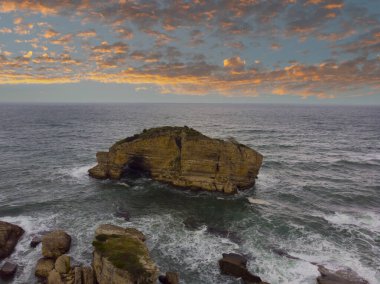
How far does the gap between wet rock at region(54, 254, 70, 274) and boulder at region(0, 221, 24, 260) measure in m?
7.03

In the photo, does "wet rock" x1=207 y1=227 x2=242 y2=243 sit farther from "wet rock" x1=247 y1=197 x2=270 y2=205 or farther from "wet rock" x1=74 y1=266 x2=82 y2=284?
"wet rock" x1=74 y1=266 x2=82 y2=284

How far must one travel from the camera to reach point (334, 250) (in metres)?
30.9

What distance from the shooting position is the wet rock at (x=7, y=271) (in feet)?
85.1

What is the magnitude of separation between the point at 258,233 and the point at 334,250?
320 inches

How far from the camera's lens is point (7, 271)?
1030 inches

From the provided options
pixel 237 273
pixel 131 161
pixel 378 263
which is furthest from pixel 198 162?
pixel 378 263

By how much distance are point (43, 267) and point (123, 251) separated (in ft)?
28.1

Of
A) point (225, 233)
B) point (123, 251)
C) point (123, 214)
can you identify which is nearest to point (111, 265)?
point (123, 251)

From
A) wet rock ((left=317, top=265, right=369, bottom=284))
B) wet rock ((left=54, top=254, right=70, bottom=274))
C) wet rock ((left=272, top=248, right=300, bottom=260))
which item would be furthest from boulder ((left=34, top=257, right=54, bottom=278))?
wet rock ((left=317, top=265, right=369, bottom=284))

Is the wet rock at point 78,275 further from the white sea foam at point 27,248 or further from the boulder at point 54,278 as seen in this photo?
the white sea foam at point 27,248

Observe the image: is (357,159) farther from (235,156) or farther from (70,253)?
(70,253)

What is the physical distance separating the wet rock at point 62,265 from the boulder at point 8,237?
7.03 m

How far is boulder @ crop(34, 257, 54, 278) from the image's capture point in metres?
26.0

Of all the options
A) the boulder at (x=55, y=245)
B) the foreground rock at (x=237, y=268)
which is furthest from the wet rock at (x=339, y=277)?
the boulder at (x=55, y=245)
